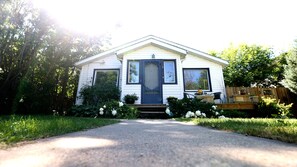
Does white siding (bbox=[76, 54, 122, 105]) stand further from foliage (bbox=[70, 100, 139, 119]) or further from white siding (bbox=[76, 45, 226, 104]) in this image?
foliage (bbox=[70, 100, 139, 119])

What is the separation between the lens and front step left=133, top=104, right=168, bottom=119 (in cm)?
847

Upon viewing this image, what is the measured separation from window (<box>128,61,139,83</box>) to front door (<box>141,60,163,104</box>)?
1.15ft

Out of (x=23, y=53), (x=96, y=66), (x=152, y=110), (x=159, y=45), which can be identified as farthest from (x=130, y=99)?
(x=23, y=53)

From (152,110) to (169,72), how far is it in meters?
2.11

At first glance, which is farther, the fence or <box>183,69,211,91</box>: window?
the fence

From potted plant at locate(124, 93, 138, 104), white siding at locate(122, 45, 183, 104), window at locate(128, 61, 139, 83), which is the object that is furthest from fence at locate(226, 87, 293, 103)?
potted plant at locate(124, 93, 138, 104)

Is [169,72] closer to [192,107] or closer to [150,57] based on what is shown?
[150,57]

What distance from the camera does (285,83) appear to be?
439 inches

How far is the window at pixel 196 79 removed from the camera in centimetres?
1013

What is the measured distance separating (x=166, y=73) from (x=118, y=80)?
2.69 meters

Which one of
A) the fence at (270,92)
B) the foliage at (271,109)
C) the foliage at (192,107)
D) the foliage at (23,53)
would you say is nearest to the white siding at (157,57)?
the fence at (270,92)

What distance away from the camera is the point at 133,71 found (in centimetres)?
948

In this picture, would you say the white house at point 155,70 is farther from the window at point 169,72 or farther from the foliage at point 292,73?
the foliage at point 292,73

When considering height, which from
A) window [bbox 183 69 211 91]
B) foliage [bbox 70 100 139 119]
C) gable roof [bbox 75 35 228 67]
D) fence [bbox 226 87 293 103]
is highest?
gable roof [bbox 75 35 228 67]
